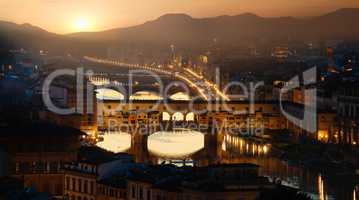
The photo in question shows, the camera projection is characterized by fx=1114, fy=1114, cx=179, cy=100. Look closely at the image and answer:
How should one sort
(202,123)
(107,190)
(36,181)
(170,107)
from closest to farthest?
(107,190) < (36,181) < (202,123) < (170,107)

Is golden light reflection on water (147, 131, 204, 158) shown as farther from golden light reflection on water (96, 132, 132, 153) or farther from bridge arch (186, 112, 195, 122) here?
bridge arch (186, 112, 195, 122)

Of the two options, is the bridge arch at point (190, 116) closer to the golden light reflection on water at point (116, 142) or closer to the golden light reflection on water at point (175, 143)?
the golden light reflection on water at point (175, 143)

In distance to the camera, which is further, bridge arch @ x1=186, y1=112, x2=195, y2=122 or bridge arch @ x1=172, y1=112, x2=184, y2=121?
bridge arch @ x1=172, y1=112, x2=184, y2=121

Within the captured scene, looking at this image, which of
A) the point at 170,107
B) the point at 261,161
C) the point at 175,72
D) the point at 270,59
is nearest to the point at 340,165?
the point at 261,161

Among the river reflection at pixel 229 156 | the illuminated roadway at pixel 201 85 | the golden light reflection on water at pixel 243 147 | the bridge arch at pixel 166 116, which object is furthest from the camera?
the illuminated roadway at pixel 201 85

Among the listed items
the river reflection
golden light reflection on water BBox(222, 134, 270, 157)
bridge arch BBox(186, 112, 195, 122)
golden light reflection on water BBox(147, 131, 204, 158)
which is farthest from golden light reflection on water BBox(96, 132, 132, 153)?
bridge arch BBox(186, 112, 195, 122)

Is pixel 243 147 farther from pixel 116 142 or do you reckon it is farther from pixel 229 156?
pixel 116 142

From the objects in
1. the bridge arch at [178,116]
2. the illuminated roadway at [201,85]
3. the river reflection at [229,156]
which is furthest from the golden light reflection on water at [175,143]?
the illuminated roadway at [201,85]

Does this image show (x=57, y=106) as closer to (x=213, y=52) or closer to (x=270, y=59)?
(x=270, y=59)
